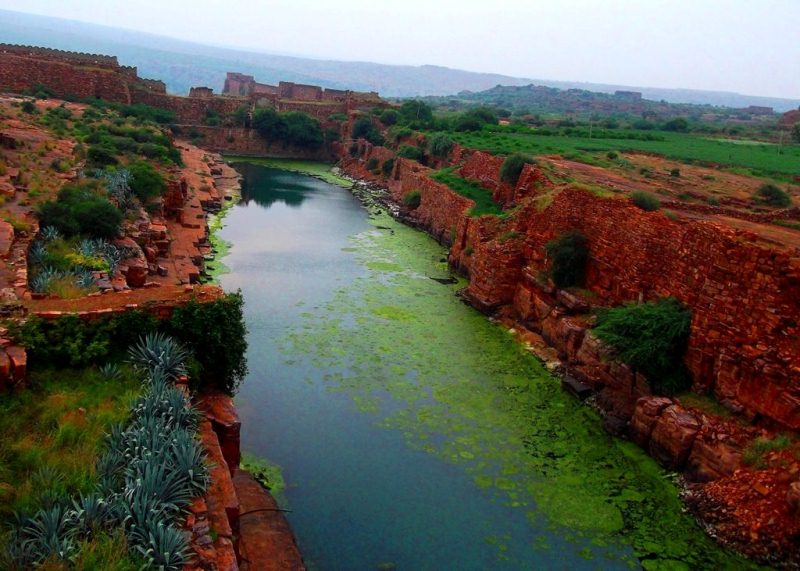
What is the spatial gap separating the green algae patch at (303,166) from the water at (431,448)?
25.2m

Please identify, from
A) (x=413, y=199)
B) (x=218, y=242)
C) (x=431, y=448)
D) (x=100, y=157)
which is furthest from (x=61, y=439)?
(x=413, y=199)

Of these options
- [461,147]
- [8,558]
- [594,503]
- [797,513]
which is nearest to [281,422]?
[594,503]

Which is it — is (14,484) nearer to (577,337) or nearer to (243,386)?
(243,386)

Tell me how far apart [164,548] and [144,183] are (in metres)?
19.0

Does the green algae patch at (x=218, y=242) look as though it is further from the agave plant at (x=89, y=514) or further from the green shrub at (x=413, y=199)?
the agave plant at (x=89, y=514)

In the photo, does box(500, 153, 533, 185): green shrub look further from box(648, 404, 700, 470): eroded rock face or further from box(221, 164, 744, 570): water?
box(648, 404, 700, 470): eroded rock face

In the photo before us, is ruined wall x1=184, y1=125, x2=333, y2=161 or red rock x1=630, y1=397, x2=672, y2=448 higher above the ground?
ruined wall x1=184, y1=125, x2=333, y2=161

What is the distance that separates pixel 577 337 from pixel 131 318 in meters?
9.77

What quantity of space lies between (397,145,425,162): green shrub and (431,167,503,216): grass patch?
6697 mm

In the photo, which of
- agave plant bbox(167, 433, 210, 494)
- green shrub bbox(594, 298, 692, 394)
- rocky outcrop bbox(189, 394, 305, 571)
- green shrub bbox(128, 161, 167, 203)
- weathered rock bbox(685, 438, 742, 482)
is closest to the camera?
rocky outcrop bbox(189, 394, 305, 571)

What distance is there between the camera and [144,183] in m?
22.7

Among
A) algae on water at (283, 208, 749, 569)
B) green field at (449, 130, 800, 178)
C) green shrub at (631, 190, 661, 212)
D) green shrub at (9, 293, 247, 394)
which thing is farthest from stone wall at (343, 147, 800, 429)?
green field at (449, 130, 800, 178)

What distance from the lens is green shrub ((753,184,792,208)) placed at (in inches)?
720

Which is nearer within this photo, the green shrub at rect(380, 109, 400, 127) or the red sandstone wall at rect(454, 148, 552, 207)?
the red sandstone wall at rect(454, 148, 552, 207)
